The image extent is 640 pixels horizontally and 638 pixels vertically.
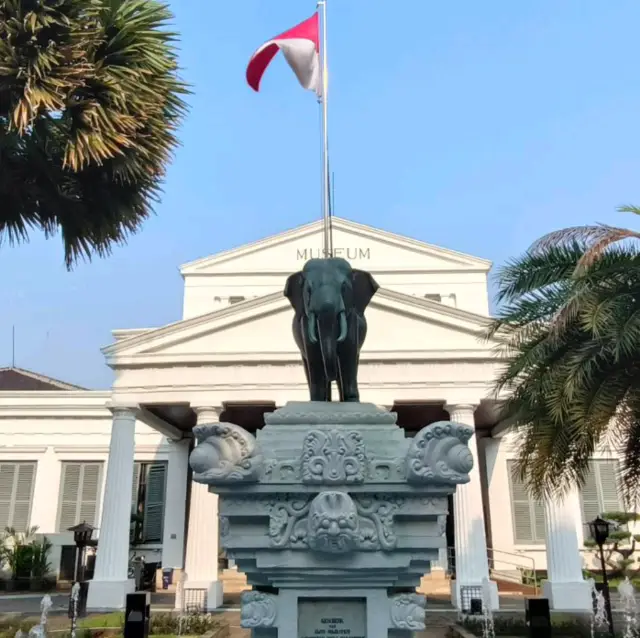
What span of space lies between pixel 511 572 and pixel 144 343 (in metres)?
16.2

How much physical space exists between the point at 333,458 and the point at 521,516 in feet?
81.7

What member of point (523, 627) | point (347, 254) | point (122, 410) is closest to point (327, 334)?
point (523, 627)

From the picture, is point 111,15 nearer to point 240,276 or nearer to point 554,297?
point 554,297

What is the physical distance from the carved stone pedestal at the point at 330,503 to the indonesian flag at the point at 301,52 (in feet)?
26.2

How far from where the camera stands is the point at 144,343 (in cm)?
2273

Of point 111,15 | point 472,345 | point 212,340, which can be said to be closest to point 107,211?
point 111,15

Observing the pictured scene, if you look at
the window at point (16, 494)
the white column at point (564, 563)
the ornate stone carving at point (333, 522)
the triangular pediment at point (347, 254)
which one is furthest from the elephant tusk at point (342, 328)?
the triangular pediment at point (347, 254)

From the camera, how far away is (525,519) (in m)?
27.7

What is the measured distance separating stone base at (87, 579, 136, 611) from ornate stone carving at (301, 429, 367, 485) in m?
17.4

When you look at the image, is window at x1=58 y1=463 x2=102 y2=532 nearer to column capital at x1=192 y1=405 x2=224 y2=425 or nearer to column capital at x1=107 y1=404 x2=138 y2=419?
column capital at x1=107 y1=404 x2=138 y2=419

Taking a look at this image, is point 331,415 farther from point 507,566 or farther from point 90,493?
point 90,493

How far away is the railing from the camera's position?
25.5 m

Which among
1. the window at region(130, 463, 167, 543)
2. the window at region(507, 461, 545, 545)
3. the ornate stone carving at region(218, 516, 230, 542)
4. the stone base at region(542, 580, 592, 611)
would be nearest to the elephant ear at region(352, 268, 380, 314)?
the ornate stone carving at region(218, 516, 230, 542)

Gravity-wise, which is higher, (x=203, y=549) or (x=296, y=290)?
(x=296, y=290)
